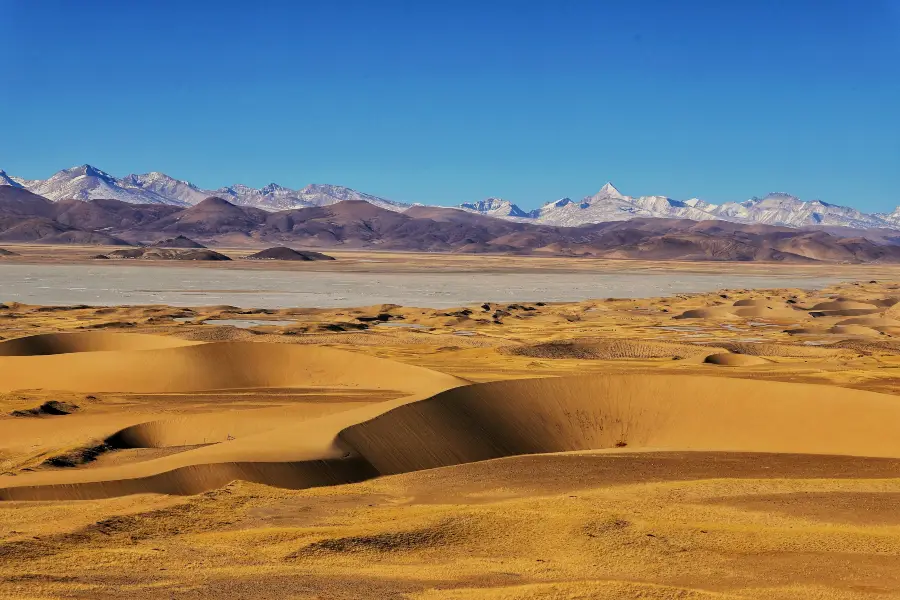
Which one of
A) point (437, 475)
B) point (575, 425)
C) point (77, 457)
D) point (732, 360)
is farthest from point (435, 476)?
point (732, 360)

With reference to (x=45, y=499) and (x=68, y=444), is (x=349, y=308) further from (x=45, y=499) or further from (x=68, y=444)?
(x=45, y=499)

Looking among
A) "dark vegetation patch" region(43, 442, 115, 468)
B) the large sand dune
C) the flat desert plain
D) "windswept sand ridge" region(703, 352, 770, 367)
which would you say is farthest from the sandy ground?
"dark vegetation patch" region(43, 442, 115, 468)

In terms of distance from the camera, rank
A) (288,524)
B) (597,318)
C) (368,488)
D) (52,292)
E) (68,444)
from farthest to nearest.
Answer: (52,292), (597,318), (68,444), (368,488), (288,524)

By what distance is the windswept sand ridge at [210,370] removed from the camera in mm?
20344

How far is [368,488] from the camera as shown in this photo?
11.8 metres

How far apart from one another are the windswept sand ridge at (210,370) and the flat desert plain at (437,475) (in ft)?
0.20

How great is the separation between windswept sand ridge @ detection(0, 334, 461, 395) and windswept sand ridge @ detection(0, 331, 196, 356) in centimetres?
231

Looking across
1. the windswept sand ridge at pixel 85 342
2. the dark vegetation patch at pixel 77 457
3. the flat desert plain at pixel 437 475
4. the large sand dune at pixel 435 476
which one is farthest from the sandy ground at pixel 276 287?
the dark vegetation patch at pixel 77 457

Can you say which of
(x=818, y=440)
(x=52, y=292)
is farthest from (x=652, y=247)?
(x=818, y=440)

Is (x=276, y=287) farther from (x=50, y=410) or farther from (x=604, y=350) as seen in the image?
(x=50, y=410)

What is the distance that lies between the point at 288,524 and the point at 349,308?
1313 inches

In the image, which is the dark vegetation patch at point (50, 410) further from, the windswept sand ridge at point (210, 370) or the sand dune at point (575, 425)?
the sand dune at point (575, 425)

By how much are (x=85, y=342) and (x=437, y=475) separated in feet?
49.4

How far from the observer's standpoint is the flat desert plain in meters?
7.88
